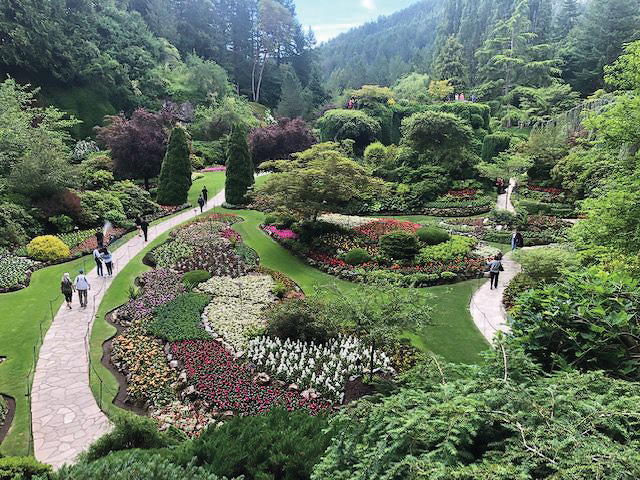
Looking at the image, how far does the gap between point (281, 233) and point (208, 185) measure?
1269 cm

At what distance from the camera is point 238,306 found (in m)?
12.8

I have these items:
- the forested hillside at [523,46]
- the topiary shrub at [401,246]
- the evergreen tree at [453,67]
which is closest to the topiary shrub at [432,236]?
the topiary shrub at [401,246]

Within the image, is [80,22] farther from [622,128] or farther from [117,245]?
[622,128]

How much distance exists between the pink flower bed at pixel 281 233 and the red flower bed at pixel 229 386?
9635 millimetres

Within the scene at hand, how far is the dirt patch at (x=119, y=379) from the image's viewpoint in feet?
27.8

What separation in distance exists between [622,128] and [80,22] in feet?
160

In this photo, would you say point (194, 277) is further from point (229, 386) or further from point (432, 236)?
point (432, 236)

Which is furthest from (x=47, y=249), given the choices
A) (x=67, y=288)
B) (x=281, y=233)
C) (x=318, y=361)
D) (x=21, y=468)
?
(x=21, y=468)

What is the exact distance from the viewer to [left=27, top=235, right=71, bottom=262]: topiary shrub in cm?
1669

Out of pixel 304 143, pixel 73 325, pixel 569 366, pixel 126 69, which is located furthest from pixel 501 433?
pixel 126 69

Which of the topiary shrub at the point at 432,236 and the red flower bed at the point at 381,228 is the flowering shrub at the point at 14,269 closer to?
the red flower bed at the point at 381,228

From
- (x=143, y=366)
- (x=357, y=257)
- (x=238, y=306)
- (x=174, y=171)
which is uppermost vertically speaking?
(x=174, y=171)

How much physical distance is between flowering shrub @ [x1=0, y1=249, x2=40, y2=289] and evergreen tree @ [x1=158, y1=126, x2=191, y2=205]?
10120 millimetres

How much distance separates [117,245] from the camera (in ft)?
62.8
